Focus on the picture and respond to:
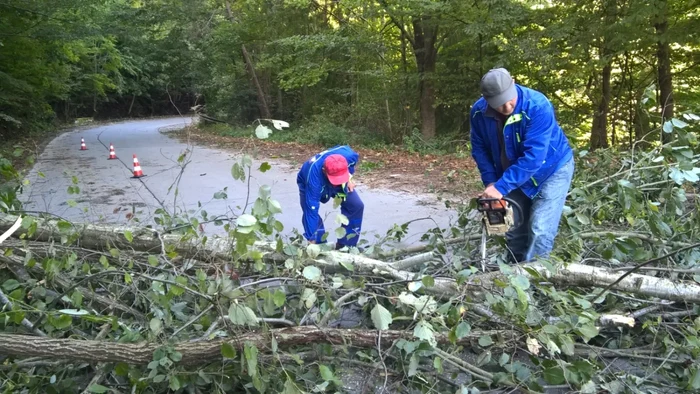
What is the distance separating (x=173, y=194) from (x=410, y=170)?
472cm

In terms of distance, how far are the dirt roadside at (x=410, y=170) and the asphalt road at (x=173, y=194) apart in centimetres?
43

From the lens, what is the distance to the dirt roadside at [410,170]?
8.06m

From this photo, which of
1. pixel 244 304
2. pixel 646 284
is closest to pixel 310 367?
pixel 244 304

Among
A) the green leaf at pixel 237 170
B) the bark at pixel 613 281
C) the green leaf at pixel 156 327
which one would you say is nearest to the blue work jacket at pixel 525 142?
the bark at pixel 613 281

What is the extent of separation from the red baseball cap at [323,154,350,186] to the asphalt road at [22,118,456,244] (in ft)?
1.07

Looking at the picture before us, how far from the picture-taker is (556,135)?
333cm

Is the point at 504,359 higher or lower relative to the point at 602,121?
higher

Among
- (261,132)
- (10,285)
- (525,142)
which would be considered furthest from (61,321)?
(525,142)

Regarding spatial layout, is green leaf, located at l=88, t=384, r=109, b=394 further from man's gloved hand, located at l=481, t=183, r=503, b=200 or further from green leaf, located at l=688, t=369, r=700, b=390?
green leaf, located at l=688, t=369, r=700, b=390

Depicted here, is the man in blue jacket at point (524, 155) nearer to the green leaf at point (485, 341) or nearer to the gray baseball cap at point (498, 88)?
the gray baseball cap at point (498, 88)

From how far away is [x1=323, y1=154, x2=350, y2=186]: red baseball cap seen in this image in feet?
13.9

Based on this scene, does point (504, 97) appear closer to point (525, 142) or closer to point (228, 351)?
point (525, 142)

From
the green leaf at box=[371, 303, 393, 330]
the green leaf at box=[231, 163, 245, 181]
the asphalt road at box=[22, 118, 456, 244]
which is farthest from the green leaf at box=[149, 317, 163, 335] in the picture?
the asphalt road at box=[22, 118, 456, 244]

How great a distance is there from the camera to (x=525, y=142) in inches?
124
